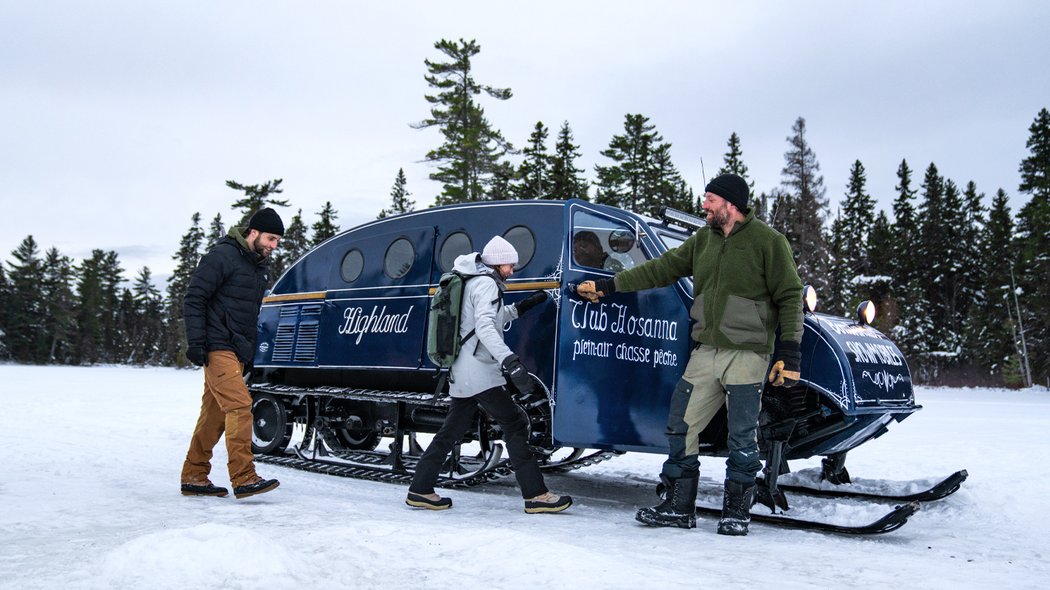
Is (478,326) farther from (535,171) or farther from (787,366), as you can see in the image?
(535,171)

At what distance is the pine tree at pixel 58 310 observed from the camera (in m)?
78.5

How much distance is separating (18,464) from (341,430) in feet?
10.3

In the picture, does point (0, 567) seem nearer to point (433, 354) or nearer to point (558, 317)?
point (433, 354)

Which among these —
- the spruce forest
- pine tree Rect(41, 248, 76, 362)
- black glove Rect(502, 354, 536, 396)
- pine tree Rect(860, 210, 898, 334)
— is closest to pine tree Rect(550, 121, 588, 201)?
the spruce forest

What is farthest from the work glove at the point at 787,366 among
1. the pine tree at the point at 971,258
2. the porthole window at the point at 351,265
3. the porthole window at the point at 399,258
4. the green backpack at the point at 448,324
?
the pine tree at the point at 971,258

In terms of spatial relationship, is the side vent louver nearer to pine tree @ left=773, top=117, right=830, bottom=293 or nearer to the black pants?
the black pants

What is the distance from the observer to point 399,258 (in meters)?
8.24

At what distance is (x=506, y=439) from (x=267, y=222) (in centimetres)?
250

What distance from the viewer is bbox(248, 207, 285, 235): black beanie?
6.39 metres

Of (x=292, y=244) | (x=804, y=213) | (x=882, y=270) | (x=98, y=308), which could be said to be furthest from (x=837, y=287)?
(x=98, y=308)

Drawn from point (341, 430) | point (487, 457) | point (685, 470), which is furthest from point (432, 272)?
point (685, 470)

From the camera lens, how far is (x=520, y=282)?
22.5 ft

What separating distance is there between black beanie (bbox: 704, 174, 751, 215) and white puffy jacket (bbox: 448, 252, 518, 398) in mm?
1678

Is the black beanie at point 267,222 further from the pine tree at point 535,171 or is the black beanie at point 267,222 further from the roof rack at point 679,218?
the pine tree at point 535,171
